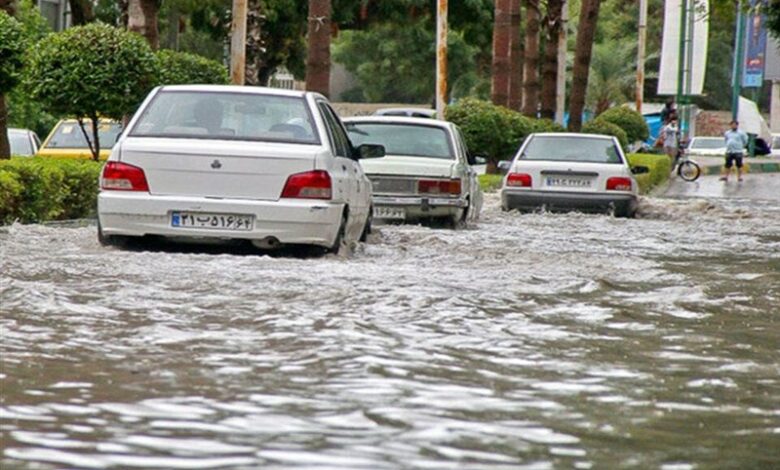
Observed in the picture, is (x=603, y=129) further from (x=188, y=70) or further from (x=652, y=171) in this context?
(x=188, y=70)

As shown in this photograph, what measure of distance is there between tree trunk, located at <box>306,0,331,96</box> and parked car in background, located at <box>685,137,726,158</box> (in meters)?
54.6

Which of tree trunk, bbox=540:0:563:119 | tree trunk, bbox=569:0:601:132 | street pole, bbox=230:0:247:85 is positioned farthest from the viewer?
tree trunk, bbox=540:0:563:119

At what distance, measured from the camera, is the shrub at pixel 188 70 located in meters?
25.7

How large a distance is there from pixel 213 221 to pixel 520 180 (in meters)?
12.1

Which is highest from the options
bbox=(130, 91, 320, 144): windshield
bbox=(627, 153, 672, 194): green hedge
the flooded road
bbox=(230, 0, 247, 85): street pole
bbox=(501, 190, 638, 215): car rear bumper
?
bbox=(230, 0, 247, 85): street pole

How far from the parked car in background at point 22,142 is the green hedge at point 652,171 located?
13.7 m

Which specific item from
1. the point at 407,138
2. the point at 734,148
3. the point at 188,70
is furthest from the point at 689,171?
the point at 407,138

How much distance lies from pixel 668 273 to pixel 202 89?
3914 mm

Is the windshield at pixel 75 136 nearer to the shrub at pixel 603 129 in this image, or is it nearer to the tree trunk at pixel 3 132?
the tree trunk at pixel 3 132

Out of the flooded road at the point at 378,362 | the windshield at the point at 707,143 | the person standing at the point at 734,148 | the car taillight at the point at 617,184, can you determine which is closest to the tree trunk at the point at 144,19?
the car taillight at the point at 617,184

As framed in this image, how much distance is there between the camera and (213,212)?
533 inches

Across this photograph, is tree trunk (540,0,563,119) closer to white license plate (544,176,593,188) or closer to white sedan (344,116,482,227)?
white license plate (544,176,593,188)

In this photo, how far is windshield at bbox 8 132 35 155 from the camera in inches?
1206

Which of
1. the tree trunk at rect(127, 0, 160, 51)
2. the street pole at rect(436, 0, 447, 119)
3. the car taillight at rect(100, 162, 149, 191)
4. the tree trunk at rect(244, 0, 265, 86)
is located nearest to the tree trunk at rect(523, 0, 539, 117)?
the street pole at rect(436, 0, 447, 119)
